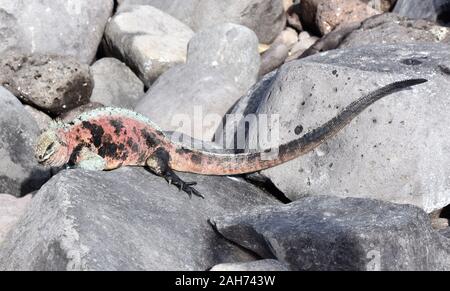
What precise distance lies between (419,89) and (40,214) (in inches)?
110

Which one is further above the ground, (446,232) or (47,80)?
→ (446,232)

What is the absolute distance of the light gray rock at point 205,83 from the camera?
7.45 m

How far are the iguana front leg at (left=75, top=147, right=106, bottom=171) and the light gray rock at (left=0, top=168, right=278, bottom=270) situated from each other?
0.33ft

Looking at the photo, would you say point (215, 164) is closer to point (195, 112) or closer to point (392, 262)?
point (392, 262)

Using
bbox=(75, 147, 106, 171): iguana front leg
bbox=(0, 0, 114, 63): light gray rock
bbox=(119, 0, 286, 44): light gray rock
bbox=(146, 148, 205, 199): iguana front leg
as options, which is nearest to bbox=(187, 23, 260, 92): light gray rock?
bbox=(119, 0, 286, 44): light gray rock

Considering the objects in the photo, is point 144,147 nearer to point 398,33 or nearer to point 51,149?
point 51,149

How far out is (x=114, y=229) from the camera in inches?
157

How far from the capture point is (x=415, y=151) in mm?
5051

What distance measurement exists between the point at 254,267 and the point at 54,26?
642cm

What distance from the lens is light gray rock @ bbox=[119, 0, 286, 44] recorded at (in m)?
10.1

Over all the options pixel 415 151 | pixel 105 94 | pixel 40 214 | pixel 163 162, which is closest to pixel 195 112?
pixel 105 94

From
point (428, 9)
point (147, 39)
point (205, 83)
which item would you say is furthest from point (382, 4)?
point (205, 83)

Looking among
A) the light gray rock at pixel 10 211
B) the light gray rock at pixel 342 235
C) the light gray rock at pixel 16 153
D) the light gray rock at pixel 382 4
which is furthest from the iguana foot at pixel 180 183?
the light gray rock at pixel 382 4
